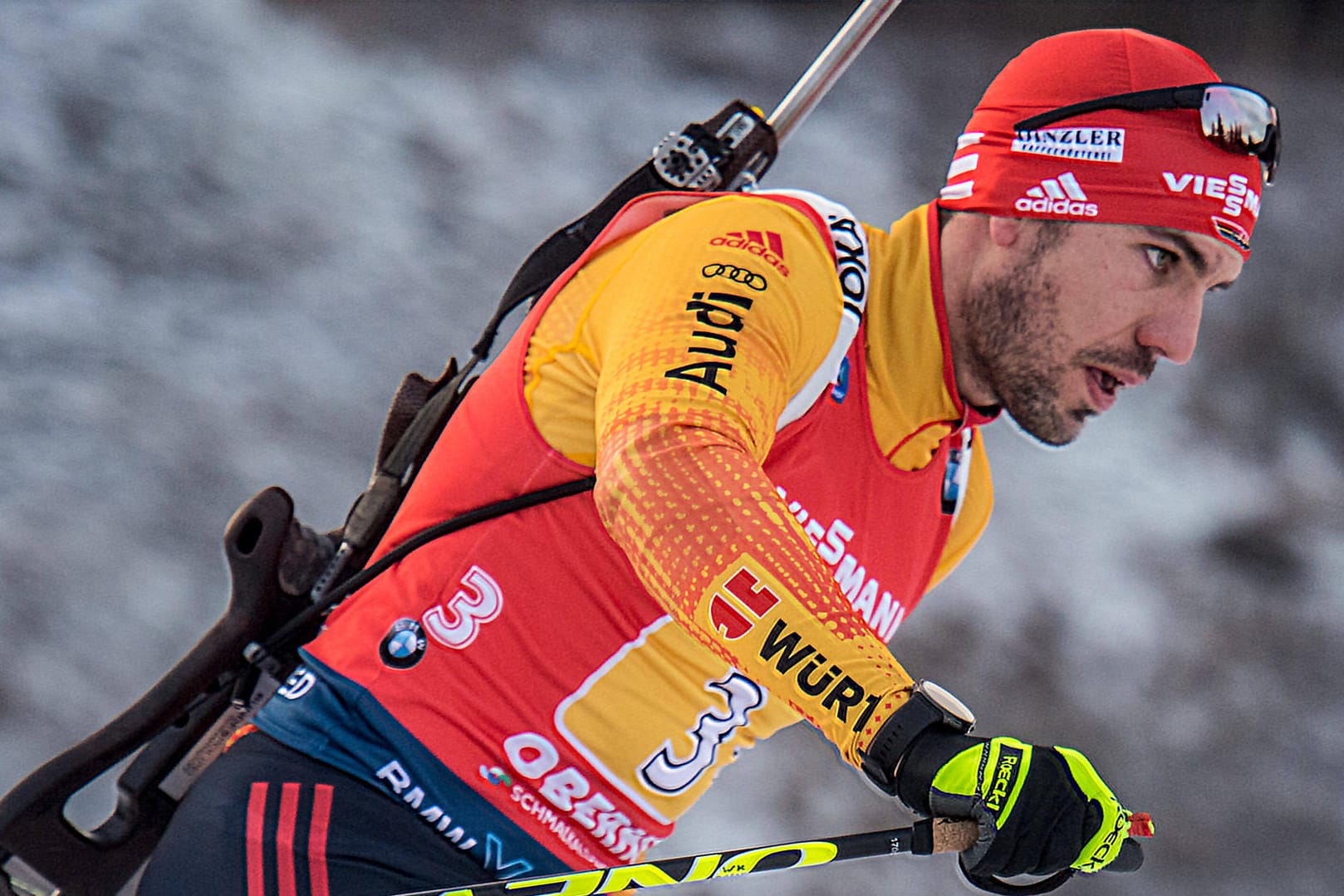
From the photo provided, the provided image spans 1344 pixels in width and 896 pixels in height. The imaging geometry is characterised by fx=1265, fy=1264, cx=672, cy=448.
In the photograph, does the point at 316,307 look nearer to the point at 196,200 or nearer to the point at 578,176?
the point at 196,200

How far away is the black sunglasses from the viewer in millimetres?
1151

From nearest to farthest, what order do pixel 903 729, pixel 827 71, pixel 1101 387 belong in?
1. pixel 903 729
2. pixel 1101 387
3. pixel 827 71

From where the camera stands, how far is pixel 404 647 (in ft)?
3.56

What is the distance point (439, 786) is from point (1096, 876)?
6.56ft

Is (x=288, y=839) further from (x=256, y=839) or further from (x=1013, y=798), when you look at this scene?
(x=1013, y=798)

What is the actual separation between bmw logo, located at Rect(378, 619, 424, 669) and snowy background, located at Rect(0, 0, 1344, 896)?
1.52 metres

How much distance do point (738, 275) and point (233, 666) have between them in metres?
0.61

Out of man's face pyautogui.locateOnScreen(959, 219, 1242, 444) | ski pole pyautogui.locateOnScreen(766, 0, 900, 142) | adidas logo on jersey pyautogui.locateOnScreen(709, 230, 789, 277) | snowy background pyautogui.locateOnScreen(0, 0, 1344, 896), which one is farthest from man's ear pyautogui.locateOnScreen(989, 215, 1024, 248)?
snowy background pyautogui.locateOnScreen(0, 0, 1344, 896)

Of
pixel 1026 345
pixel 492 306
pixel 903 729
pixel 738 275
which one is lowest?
pixel 903 729

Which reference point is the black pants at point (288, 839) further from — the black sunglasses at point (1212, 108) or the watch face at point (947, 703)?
the black sunglasses at point (1212, 108)

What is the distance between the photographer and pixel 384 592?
111 centimetres

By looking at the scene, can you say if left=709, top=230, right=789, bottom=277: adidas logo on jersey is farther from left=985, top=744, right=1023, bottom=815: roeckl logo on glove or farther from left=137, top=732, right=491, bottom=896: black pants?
left=137, top=732, right=491, bottom=896: black pants

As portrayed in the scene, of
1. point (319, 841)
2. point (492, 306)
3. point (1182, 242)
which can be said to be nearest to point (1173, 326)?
point (1182, 242)

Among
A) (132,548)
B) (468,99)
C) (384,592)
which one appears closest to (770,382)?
(384,592)
